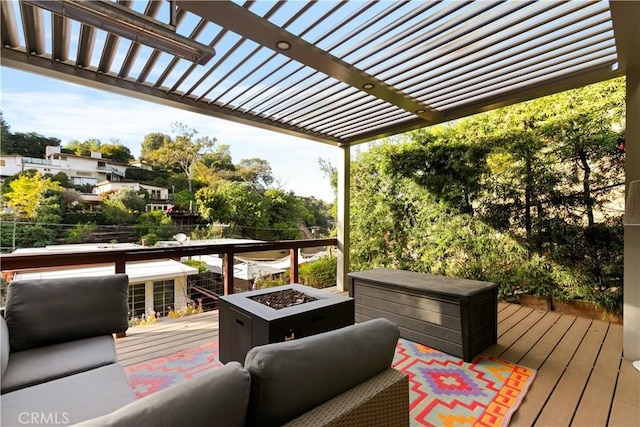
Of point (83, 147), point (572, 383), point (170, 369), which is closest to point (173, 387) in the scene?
point (170, 369)

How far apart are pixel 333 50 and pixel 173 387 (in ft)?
8.18

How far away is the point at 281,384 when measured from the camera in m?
0.92

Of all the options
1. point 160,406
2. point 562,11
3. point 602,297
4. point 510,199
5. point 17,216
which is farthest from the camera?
point 17,216

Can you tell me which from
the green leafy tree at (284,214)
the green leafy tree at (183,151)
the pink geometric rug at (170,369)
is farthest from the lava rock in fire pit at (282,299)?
the green leafy tree at (183,151)

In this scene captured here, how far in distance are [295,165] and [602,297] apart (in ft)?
37.1

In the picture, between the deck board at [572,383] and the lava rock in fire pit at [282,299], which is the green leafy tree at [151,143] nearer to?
the lava rock in fire pit at [282,299]

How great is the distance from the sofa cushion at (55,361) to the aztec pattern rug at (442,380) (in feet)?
1.74

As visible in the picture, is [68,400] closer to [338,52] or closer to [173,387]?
[173,387]

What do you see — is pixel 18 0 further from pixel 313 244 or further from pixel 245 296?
pixel 313 244

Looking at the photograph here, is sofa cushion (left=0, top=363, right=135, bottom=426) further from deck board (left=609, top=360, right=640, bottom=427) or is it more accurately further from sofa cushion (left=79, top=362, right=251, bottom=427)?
deck board (left=609, top=360, right=640, bottom=427)

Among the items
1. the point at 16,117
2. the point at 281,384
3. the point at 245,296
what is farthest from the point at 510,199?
the point at 16,117

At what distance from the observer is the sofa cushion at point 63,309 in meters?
1.88

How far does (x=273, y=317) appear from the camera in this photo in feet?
6.91

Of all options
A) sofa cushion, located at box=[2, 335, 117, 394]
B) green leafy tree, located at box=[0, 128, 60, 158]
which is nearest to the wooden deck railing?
sofa cushion, located at box=[2, 335, 117, 394]
